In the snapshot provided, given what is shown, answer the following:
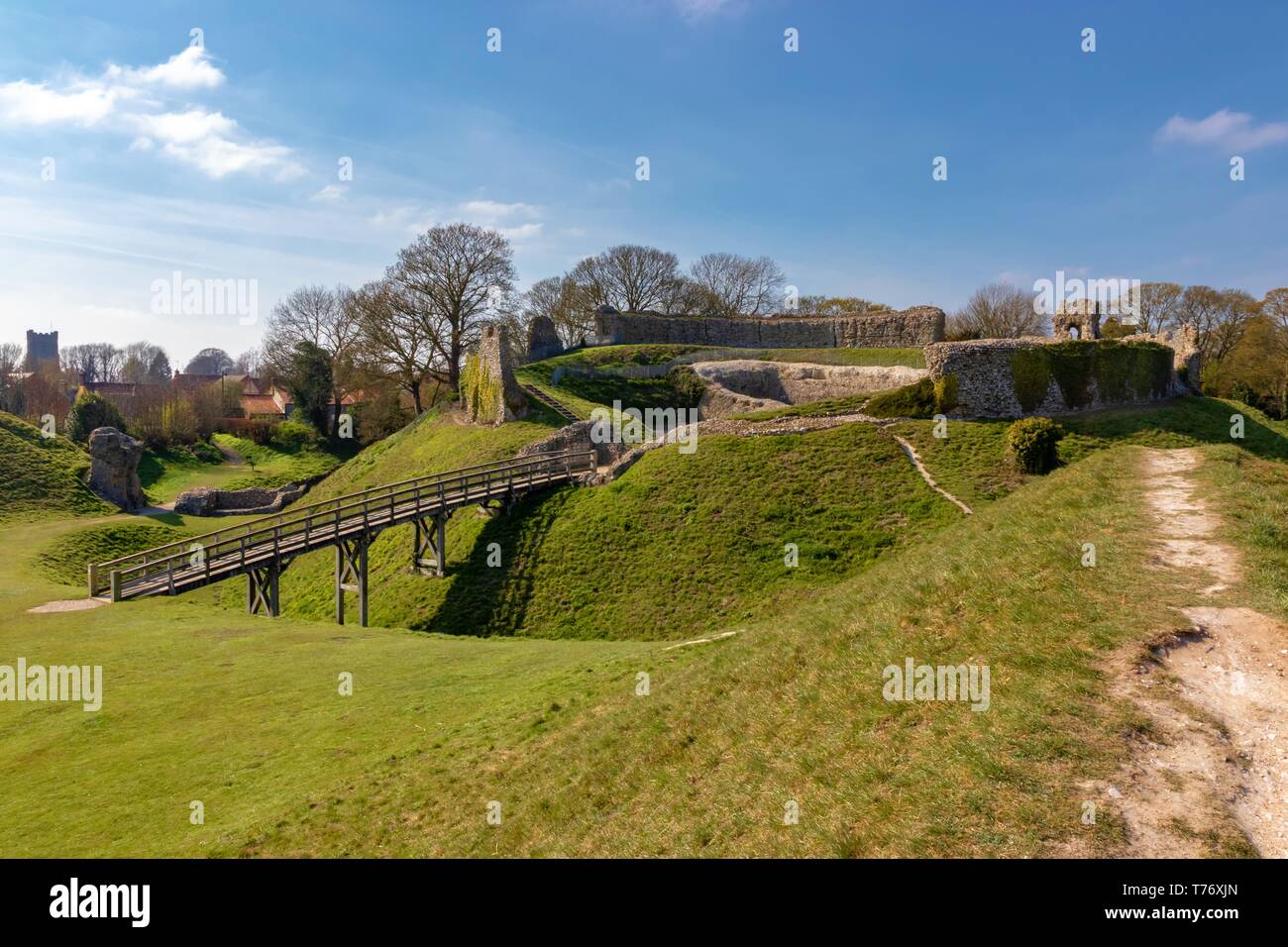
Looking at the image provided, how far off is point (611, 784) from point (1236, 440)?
29.2 meters

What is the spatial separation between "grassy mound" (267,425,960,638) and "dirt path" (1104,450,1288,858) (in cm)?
1192

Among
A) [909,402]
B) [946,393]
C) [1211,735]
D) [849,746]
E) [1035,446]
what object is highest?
[946,393]

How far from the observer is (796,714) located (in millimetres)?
8945

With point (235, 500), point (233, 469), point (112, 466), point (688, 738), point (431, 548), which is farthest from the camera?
point (233, 469)

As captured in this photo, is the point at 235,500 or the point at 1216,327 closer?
the point at 235,500

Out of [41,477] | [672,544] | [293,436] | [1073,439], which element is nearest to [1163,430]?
[1073,439]

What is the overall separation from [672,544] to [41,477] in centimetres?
3762

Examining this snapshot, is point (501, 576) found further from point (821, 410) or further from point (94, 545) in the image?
point (94, 545)

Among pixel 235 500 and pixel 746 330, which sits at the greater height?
pixel 746 330

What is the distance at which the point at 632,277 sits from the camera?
7294 cm

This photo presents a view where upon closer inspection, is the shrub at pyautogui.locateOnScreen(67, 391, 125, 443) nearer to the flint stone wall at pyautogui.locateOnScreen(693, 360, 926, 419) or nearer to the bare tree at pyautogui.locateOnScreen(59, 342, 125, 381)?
the flint stone wall at pyautogui.locateOnScreen(693, 360, 926, 419)

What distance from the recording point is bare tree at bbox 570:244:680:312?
72.8 meters

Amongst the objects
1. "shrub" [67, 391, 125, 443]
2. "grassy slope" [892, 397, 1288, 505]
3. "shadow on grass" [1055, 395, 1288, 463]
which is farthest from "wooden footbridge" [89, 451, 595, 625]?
"shrub" [67, 391, 125, 443]

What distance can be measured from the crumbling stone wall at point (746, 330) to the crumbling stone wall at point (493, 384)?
16488 mm
